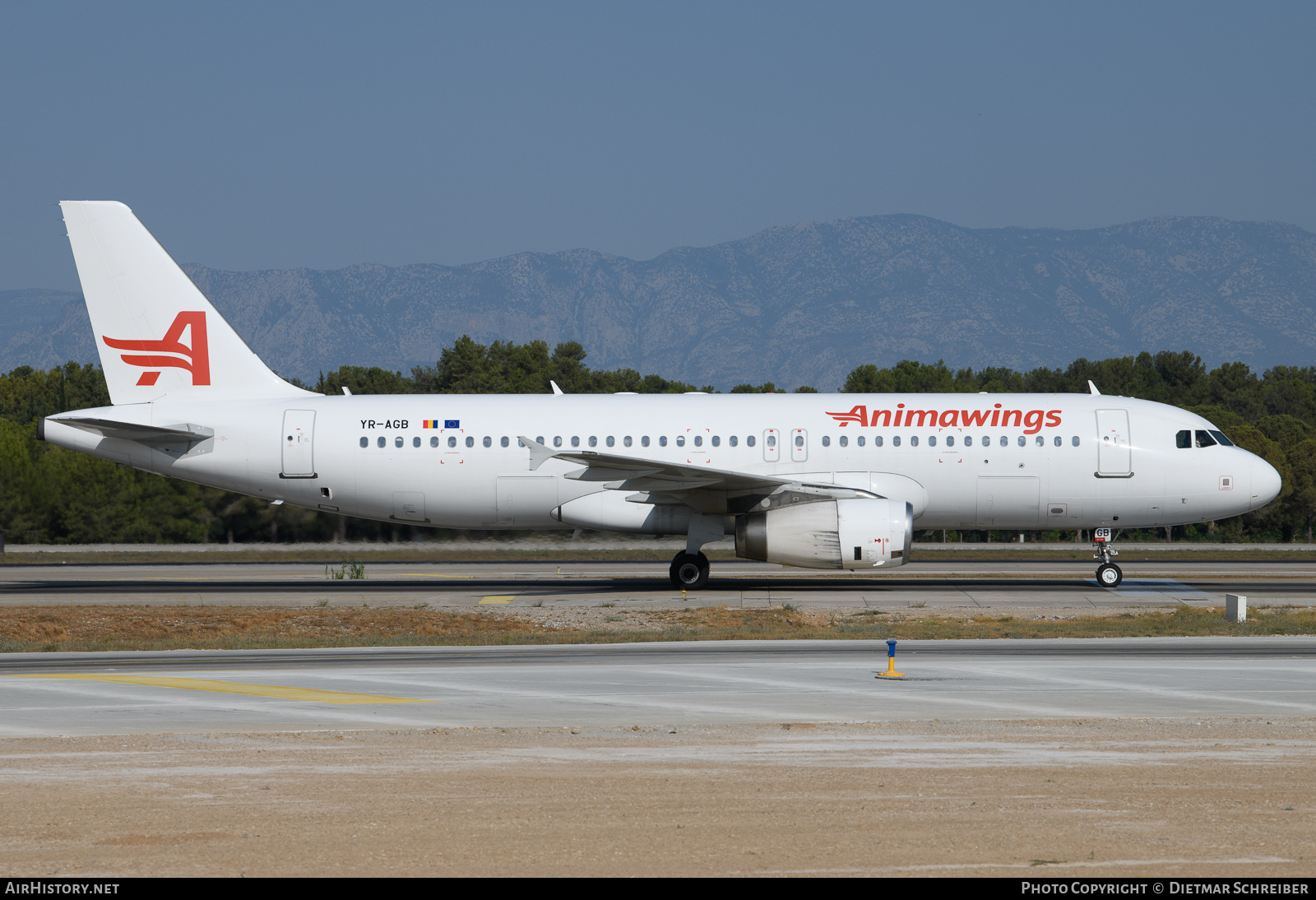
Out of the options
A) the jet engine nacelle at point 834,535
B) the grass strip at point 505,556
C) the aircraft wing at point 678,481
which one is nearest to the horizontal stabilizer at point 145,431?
the aircraft wing at point 678,481

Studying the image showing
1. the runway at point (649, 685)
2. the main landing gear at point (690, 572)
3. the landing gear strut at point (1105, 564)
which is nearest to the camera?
the runway at point (649, 685)

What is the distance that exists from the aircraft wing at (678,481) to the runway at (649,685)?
623cm

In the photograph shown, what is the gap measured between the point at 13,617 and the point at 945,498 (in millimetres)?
19316

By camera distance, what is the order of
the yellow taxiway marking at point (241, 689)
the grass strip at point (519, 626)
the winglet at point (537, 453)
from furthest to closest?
the winglet at point (537, 453), the grass strip at point (519, 626), the yellow taxiway marking at point (241, 689)

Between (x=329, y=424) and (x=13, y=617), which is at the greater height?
(x=329, y=424)

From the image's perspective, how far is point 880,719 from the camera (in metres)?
13.5

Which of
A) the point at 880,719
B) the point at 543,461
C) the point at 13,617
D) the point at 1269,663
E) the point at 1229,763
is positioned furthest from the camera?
the point at 543,461

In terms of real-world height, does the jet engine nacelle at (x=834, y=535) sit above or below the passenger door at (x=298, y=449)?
below

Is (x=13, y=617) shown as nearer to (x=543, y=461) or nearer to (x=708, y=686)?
(x=543, y=461)

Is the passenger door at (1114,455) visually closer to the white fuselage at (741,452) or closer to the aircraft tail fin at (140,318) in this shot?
the white fuselage at (741,452)

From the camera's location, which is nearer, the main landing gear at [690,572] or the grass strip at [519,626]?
the grass strip at [519,626]

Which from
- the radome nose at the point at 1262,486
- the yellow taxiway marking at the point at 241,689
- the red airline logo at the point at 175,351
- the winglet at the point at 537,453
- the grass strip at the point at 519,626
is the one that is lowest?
the yellow taxiway marking at the point at 241,689

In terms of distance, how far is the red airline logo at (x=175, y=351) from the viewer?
29328 millimetres

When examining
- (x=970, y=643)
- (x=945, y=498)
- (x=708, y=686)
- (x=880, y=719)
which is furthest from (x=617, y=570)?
(x=880, y=719)
